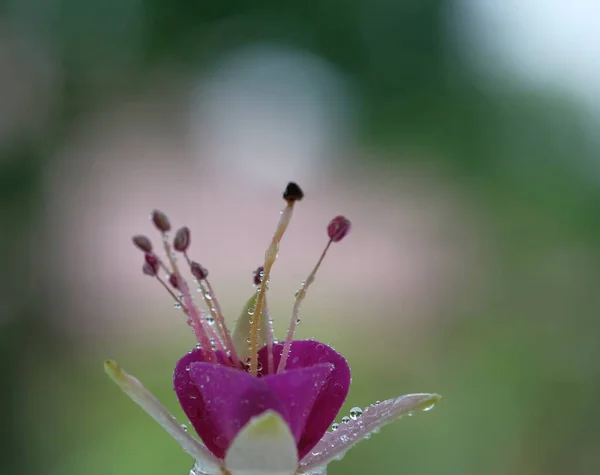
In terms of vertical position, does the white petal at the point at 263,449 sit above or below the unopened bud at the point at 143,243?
below

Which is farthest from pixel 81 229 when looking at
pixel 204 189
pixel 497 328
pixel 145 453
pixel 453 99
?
pixel 453 99

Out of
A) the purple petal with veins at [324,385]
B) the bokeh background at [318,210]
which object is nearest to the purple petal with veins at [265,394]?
the purple petal with veins at [324,385]

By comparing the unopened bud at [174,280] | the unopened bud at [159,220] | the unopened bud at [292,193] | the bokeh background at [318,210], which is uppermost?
the bokeh background at [318,210]

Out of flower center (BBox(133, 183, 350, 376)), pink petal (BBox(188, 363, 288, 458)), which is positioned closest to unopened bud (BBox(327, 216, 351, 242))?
flower center (BBox(133, 183, 350, 376))

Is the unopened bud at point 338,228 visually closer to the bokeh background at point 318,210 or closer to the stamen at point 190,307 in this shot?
the stamen at point 190,307

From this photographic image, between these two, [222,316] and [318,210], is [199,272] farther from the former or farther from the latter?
[318,210]

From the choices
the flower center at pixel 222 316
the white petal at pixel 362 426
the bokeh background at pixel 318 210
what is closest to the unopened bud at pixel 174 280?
the flower center at pixel 222 316

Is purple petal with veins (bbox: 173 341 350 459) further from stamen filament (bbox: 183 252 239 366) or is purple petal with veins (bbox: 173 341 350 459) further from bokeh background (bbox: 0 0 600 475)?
bokeh background (bbox: 0 0 600 475)

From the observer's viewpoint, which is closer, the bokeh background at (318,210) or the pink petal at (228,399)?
the pink petal at (228,399)

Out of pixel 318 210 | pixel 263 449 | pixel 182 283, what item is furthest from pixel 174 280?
pixel 318 210
